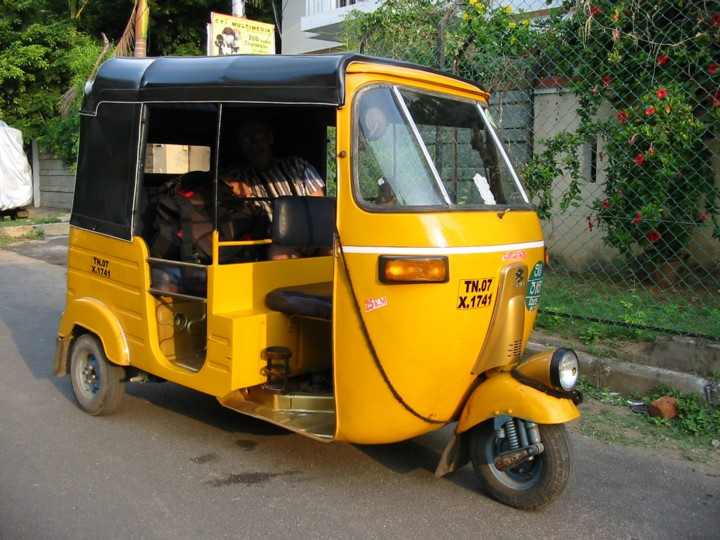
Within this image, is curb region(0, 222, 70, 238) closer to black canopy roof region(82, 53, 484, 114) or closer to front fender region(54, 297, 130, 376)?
front fender region(54, 297, 130, 376)

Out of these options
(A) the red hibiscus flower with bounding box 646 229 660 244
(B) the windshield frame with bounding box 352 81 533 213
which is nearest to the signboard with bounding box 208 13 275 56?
(A) the red hibiscus flower with bounding box 646 229 660 244

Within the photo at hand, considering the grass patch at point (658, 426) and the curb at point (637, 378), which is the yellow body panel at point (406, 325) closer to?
the grass patch at point (658, 426)

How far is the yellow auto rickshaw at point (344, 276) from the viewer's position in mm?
3477

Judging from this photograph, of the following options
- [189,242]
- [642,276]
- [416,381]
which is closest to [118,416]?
[189,242]

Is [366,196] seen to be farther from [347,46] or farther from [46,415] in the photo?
[347,46]

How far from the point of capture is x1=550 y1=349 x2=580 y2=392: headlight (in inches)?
136

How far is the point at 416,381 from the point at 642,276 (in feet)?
12.2

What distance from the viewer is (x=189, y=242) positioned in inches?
180

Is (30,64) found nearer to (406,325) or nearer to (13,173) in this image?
(13,173)

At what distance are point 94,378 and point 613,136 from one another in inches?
175

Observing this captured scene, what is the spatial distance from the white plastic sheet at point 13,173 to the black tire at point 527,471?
53.8 ft

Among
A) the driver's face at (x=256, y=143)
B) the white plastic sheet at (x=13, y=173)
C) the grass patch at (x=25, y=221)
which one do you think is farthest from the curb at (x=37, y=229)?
the driver's face at (x=256, y=143)

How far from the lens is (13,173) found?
17.4 metres

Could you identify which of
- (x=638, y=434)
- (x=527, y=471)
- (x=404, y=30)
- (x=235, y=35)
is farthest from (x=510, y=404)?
(x=235, y=35)
